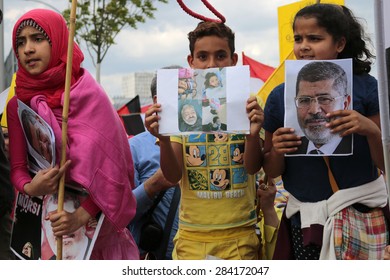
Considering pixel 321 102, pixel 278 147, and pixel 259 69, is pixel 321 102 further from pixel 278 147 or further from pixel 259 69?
pixel 259 69

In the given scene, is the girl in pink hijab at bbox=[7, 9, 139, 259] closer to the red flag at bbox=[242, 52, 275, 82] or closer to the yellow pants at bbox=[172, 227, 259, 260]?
the yellow pants at bbox=[172, 227, 259, 260]

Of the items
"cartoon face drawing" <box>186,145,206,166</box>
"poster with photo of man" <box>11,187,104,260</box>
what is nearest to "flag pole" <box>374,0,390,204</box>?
"cartoon face drawing" <box>186,145,206,166</box>

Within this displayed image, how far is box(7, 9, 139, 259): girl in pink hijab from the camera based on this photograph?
2938 millimetres

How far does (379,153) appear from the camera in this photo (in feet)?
9.00

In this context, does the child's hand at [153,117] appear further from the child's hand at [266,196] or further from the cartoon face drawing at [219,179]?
the child's hand at [266,196]

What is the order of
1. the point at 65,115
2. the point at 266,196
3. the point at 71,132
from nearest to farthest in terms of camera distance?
the point at 65,115, the point at 71,132, the point at 266,196

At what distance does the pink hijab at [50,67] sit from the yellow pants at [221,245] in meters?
0.85

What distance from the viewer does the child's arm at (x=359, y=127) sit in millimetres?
2680

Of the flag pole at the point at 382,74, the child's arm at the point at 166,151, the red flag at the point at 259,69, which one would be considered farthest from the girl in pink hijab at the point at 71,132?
the red flag at the point at 259,69

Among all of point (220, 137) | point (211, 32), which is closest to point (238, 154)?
point (220, 137)

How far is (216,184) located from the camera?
313 cm

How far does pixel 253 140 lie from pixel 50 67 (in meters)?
0.92

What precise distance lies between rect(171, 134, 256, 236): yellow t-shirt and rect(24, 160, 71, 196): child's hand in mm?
578
